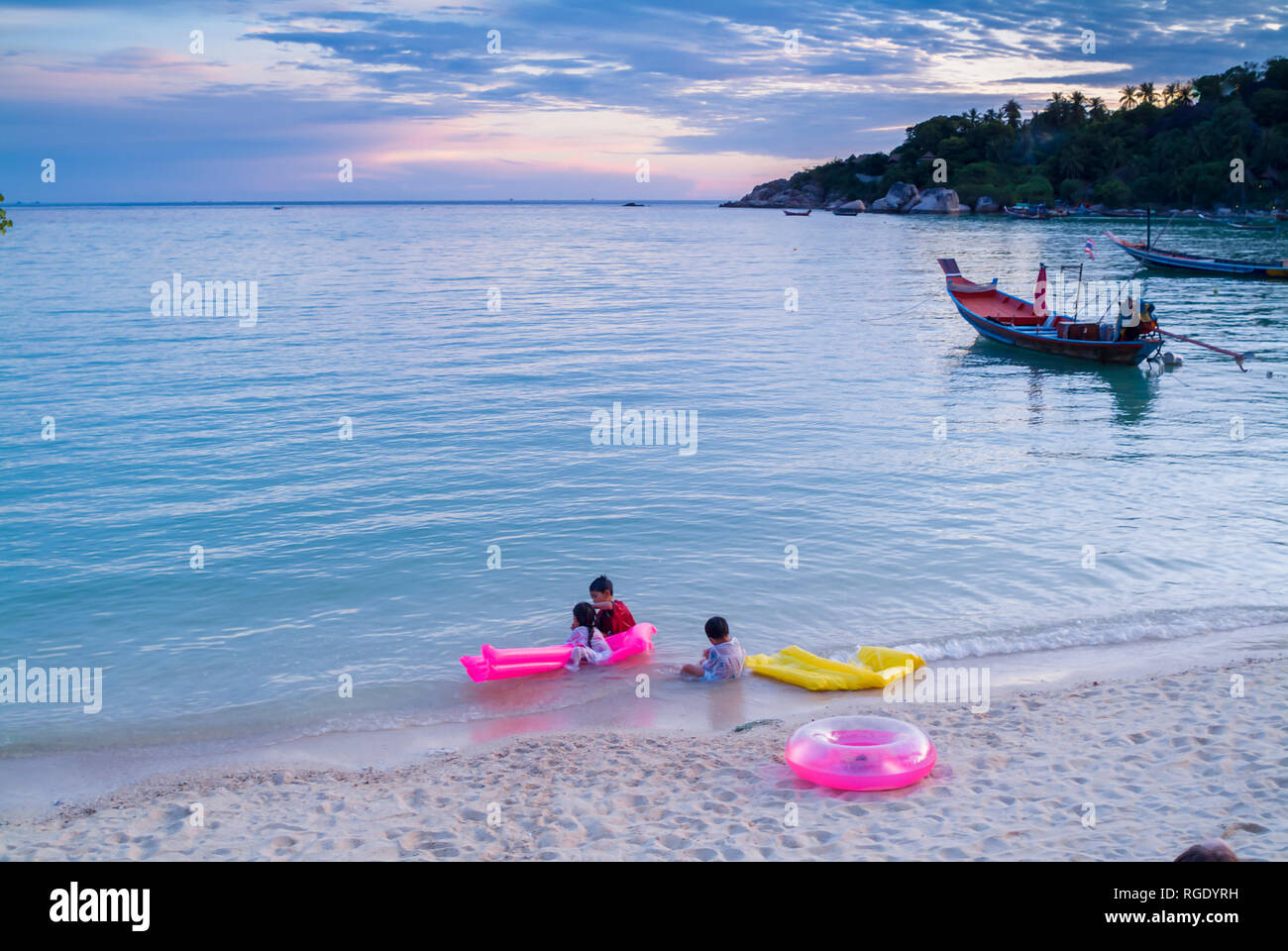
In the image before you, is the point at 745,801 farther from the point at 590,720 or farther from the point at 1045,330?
the point at 1045,330

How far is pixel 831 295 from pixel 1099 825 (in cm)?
4342

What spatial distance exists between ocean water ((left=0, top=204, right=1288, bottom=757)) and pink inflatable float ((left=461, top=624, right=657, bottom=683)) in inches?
7.3

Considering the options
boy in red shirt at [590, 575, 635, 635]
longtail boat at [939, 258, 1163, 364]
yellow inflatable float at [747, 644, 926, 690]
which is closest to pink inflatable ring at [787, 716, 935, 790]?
yellow inflatable float at [747, 644, 926, 690]

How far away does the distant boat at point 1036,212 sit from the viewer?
12328 centimetres

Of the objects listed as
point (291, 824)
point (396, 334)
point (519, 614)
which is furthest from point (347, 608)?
point (396, 334)

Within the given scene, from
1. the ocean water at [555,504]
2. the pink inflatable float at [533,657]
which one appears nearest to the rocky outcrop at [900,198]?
the ocean water at [555,504]

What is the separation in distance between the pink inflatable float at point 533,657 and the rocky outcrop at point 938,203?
494 ft

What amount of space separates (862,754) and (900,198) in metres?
167

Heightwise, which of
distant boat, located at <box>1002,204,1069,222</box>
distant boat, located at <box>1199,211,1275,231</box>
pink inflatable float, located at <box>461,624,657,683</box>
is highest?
distant boat, located at <box>1002,204,1069,222</box>

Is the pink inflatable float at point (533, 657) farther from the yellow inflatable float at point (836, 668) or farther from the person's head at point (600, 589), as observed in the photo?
the yellow inflatable float at point (836, 668)

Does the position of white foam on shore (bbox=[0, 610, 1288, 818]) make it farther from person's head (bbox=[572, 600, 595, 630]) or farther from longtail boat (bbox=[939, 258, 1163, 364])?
longtail boat (bbox=[939, 258, 1163, 364])

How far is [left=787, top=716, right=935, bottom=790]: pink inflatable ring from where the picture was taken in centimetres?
686

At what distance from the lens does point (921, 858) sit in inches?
224

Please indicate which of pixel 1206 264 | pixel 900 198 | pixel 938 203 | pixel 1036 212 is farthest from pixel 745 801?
pixel 900 198
